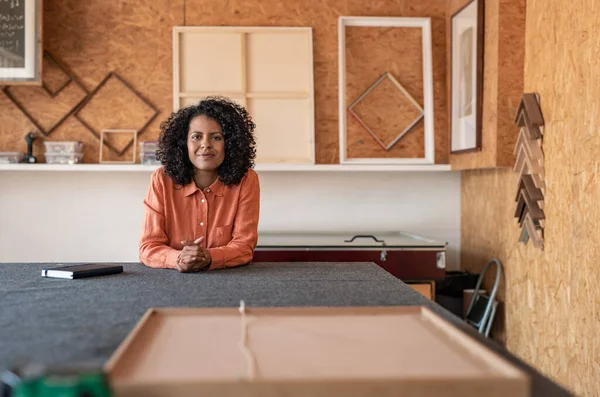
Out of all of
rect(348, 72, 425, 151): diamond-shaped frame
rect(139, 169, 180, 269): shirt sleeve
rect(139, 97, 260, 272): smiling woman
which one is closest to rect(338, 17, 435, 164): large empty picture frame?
rect(348, 72, 425, 151): diamond-shaped frame

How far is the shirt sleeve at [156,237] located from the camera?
2.34 meters

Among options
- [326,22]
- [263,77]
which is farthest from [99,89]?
[326,22]

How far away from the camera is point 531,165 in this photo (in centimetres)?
319

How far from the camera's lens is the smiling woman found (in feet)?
8.30

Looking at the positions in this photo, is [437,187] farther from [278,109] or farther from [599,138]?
[599,138]

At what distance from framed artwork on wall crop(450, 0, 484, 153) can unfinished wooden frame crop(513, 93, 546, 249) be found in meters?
0.50

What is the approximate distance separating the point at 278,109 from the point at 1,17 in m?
1.96

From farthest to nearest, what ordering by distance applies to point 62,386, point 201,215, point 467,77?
point 467,77, point 201,215, point 62,386

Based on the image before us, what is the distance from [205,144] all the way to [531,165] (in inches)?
67.3

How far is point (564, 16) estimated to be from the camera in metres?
2.90

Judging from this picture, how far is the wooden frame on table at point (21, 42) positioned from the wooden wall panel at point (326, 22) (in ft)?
3.39

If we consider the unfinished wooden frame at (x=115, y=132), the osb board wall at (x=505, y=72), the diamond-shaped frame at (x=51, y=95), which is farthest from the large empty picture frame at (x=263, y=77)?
the osb board wall at (x=505, y=72)

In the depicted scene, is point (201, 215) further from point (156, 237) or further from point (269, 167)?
point (269, 167)

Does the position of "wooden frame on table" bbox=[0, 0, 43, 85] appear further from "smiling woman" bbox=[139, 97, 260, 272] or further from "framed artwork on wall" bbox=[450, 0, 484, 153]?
"framed artwork on wall" bbox=[450, 0, 484, 153]
